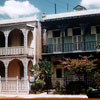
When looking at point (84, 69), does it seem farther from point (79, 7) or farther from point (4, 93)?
point (79, 7)

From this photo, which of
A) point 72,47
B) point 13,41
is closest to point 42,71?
point 72,47

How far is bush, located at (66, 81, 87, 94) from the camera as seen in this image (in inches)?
610

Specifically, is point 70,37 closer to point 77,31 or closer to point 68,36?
point 68,36

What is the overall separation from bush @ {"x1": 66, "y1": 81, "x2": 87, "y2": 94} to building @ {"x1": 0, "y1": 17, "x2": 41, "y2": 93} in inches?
135

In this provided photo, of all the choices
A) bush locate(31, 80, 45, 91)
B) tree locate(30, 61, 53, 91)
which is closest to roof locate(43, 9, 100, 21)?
tree locate(30, 61, 53, 91)

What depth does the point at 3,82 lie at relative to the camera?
710 inches

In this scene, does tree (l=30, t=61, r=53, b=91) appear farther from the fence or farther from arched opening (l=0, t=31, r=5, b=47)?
arched opening (l=0, t=31, r=5, b=47)

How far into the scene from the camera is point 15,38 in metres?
20.8

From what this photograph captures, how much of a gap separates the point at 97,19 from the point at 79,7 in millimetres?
4442

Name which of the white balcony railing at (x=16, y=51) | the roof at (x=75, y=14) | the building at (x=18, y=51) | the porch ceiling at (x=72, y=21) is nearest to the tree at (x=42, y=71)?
the building at (x=18, y=51)

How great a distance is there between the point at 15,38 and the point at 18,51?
7.69 ft

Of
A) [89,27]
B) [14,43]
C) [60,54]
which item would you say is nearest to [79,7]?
[89,27]

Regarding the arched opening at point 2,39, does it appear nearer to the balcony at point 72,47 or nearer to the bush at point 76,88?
the balcony at point 72,47

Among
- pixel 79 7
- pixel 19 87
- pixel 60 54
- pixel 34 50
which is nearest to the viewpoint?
pixel 19 87
